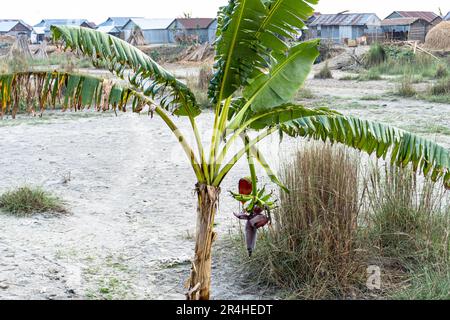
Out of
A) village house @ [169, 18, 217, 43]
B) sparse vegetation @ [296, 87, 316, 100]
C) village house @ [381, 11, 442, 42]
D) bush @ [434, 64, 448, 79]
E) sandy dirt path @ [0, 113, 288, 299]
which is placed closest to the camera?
sandy dirt path @ [0, 113, 288, 299]

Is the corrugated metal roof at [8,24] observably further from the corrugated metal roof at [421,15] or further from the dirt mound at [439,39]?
the dirt mound at [439,39]

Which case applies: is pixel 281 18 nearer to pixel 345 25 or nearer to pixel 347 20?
pixel 345 25

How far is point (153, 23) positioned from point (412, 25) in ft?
54.8

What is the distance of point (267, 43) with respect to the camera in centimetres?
446

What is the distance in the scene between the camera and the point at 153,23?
151 ft

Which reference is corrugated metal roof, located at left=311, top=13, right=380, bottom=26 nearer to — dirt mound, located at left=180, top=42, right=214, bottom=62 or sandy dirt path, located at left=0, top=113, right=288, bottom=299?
dirt mound, located at left=180, top=42, right=214, bottom=62

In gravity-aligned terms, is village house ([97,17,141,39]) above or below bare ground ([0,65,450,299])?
above

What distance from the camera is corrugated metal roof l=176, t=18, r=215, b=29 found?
1721 inches

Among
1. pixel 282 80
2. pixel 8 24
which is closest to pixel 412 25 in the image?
pixel 8 24

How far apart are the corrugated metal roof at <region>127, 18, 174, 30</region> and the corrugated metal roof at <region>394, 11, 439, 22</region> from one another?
1481 cm

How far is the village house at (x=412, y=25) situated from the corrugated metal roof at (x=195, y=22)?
428 inches

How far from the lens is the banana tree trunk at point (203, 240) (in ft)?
13.3

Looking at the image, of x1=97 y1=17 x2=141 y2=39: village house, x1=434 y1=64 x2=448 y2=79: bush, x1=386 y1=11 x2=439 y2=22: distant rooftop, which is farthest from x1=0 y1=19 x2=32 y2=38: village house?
x1=434 y1=64 x2=448 y2=79: bush
